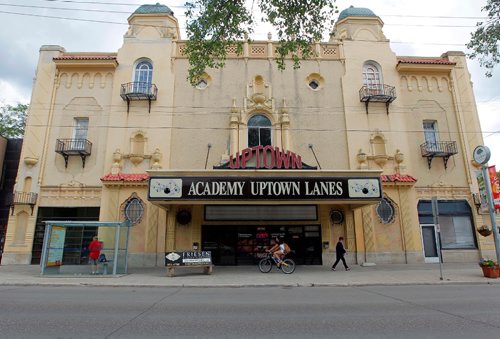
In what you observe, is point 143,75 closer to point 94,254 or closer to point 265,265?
point 94,254

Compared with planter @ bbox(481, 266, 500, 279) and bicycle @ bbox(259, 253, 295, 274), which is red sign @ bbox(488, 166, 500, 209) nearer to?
planter @ bbox(481, 266, 500, 279)

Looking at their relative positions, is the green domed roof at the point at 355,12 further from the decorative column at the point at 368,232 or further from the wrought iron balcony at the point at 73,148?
the wrought iron balcony at the point at 73,148

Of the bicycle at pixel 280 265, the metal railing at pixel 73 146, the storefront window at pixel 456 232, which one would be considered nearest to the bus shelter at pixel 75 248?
the metal railing at pixel 73 146

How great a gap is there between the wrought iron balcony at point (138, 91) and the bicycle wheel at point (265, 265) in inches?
507

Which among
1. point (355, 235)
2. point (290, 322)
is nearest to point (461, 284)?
point (355, 235)

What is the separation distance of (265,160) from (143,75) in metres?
11.7

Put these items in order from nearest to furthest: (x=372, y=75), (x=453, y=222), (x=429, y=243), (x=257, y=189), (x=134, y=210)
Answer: (x=257, y=189), (x=134, y=210), (x=429, y=243), (x=453, y=222), (x=372, y=75)

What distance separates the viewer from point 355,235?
19.3 m

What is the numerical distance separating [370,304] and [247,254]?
11.6 meters

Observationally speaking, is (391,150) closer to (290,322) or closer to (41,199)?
(290,322)

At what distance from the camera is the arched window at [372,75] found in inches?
882

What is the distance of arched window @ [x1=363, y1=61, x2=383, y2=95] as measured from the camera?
22392mm

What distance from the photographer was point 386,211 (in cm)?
1978

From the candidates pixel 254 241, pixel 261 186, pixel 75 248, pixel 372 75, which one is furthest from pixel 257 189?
pixel 372 75
